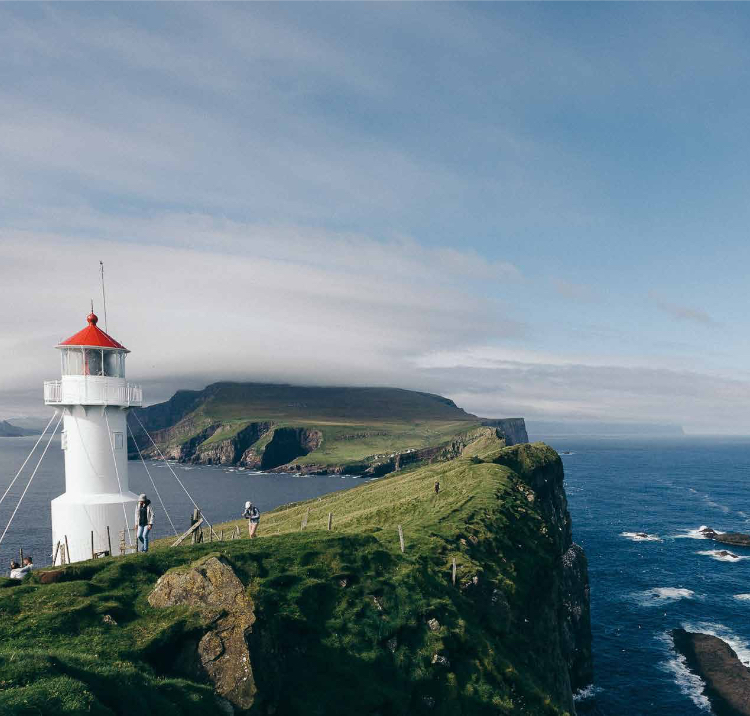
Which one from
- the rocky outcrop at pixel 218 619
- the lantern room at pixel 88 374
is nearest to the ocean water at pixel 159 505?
the lantern room at pixel 88 374

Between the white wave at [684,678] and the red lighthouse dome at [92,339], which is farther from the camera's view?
the white wave at [684,678]

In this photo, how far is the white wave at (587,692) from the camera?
5084 cm

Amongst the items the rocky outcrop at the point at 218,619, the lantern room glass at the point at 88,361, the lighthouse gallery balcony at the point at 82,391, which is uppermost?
the lantern room glass at the point at 88,361

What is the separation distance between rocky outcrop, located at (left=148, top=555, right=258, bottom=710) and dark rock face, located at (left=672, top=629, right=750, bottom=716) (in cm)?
5275

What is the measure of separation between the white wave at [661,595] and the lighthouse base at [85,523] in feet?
234

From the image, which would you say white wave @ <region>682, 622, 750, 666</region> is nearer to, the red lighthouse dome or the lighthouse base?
the lighthouse base

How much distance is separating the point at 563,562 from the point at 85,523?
47499 mm

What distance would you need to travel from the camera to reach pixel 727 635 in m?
62.2

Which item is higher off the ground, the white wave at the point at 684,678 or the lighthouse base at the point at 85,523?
the lighthouse base at the point at 85,523

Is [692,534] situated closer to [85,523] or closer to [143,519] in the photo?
[143,519]

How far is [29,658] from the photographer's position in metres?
14.2

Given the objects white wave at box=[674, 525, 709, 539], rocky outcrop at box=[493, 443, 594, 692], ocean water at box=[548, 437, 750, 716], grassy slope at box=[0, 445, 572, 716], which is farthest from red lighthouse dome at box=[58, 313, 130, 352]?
white wave at box=[674, 525, 709, 539]

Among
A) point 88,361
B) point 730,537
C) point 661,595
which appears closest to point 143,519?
point 88,361

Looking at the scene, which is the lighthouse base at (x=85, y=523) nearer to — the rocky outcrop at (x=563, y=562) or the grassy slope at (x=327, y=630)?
the grassy slope at (x=327, y=630)
